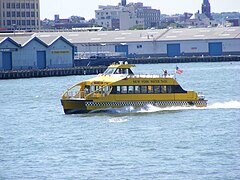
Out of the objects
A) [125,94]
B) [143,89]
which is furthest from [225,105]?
[125,94]

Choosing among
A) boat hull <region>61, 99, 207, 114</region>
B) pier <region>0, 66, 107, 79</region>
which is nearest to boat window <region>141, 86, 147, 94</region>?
boat hull <region>61, 99, 207, 114</region>

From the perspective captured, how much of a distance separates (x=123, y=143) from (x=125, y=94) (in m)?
10.3

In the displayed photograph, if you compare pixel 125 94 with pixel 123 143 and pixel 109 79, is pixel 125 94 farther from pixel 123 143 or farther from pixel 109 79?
pixel 123 143

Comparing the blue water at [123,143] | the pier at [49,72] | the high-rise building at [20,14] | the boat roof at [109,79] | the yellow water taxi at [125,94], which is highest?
the high-rise building at [20,14]

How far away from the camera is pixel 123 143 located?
36.9 m

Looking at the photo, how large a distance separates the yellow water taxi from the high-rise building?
116775 mm

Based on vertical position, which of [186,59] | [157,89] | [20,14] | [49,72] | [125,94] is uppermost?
[20,14]

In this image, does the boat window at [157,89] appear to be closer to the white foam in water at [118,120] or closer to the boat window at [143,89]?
the boat window at [143,89]

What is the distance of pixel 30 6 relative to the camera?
172m

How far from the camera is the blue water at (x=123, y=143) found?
31047mm

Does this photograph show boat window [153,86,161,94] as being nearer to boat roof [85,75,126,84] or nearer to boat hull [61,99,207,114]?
boat hull [61,99,207,114]

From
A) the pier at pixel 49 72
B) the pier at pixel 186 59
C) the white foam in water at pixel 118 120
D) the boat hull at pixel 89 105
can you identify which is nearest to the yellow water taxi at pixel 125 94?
the boat hull at pixel 89 105

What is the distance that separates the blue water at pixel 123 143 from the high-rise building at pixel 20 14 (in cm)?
11171

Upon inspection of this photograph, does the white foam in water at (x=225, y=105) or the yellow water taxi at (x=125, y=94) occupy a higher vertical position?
the yellow water taxi at (x=125, y=94)
